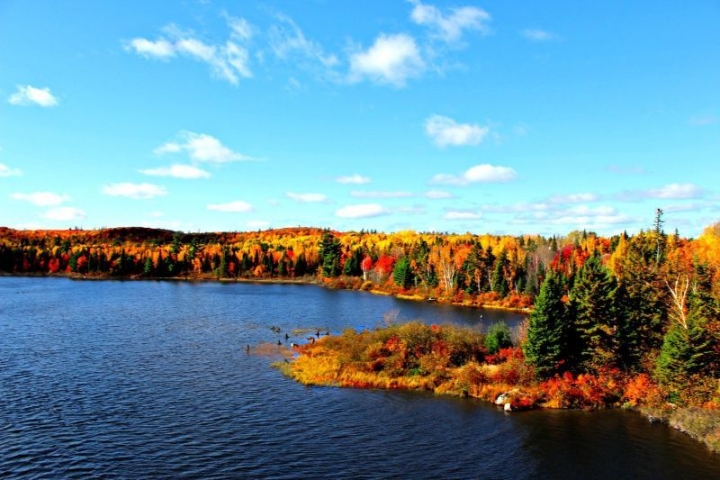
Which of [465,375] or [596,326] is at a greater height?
[596,326]

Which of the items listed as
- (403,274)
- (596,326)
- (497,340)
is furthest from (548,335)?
(403,274)

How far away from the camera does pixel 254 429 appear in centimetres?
4322

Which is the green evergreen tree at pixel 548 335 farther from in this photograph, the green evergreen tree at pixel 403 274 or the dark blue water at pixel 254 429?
the green evergreen tree at pixel 403 274

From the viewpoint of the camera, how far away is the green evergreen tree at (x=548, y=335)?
5362 cm

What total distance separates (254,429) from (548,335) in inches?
1262

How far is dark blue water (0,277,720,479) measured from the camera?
3684 cm

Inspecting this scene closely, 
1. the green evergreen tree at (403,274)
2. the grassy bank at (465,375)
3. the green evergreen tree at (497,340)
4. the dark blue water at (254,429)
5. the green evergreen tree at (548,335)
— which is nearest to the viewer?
the dark blue water at (254,429)

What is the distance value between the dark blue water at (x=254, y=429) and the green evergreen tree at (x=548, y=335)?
5947 millimetres

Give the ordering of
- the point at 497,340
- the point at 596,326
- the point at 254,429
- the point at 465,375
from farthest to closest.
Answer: the point at 497,340 → the point at 465,375 → the point at 596,326 → the point at 254,429

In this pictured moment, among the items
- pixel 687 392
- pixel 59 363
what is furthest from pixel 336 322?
pixel 687 392

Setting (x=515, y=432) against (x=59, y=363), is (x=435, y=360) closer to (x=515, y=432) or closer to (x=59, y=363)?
(x=515, y=432)

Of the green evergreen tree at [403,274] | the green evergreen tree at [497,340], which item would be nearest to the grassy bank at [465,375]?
the green evergreen tree at [497,340]

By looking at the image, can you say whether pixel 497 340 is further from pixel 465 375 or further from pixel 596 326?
pixel 596 326

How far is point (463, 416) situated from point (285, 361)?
2768 cm
